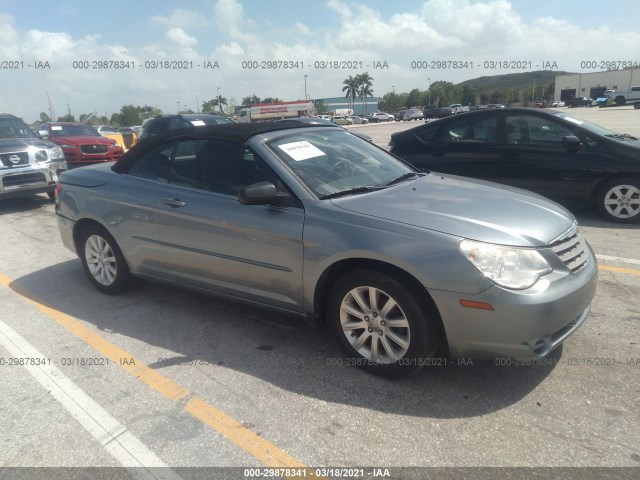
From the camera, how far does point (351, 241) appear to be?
2922 millimetres

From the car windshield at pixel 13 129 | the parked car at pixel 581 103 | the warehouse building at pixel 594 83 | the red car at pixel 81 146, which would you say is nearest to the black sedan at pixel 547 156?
the car windshield at pixel 13 129

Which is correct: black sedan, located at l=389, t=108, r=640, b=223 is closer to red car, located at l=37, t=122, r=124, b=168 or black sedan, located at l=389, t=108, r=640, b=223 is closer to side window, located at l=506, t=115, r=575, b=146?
side window, located at l=506, t=115, r=575, b=146

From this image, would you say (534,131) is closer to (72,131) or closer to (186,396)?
(186,396)

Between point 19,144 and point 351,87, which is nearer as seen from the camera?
point 19,144

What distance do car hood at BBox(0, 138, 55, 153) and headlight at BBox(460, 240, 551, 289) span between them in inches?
351

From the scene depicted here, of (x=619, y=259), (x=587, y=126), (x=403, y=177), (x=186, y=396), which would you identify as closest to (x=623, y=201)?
(x=587, y=126)

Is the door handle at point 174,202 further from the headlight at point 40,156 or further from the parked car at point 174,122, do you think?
the parked car at point 174,122

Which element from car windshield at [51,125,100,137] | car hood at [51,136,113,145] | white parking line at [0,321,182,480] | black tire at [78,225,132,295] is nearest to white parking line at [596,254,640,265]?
white parking line at [0,321,182,480]

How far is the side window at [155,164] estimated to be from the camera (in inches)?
161

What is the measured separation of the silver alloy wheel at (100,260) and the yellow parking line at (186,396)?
1.60 feet

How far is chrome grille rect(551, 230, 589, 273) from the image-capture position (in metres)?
2.87

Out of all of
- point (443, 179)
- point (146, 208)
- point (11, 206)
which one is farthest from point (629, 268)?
point (11, 206)

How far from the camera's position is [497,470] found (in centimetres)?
224

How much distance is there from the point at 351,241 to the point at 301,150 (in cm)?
106
